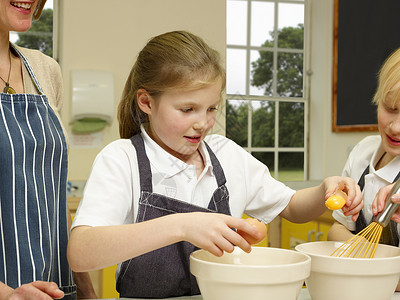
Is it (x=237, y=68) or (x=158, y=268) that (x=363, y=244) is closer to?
(x=158, y=268)

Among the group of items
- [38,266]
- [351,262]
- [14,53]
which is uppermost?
[14,53]

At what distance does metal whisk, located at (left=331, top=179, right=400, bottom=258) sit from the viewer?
92 cm

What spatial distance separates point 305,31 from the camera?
402 centimetres

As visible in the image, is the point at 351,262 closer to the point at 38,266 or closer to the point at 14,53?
the point at 38,266

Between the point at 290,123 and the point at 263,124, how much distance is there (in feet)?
0.74

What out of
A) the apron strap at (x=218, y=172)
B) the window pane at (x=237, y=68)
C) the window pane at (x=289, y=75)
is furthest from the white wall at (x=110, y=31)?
the apron strap at (x=218, y=172)

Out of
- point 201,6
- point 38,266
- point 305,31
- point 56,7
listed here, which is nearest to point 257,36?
point 305,31

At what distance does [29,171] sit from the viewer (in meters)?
1.13

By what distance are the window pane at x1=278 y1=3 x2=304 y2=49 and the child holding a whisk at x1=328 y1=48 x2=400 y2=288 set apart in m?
2.71

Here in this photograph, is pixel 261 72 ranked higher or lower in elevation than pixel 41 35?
lower

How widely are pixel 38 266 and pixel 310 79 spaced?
3228 mm

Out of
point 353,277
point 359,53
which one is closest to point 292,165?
point 359,53

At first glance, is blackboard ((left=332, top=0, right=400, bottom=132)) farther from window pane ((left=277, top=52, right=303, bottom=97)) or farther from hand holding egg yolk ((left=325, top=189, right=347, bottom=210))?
hand holding egg yolk ((left=325, top=189, right=347, bottom=210))

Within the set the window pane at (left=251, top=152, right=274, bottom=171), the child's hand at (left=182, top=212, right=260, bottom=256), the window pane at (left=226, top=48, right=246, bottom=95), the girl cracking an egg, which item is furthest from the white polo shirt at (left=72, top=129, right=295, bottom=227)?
the window pane at (left=251, top=152, right=274, bottom=171)
